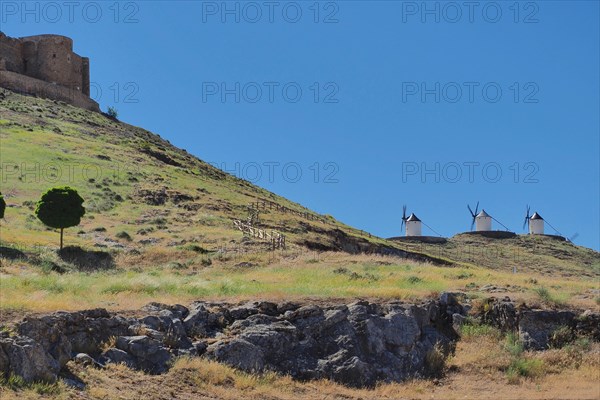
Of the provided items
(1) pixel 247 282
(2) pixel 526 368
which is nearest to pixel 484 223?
(1) pixel 247 282

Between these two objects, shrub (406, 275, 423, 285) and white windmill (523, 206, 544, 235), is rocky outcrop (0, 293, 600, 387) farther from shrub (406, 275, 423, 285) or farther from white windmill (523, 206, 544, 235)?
white windmill (523, 206, 544, 235)

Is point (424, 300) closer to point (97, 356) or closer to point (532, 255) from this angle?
point (97, 356)

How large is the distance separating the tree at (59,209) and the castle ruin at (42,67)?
45.1 m

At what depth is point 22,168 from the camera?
50.1 metres

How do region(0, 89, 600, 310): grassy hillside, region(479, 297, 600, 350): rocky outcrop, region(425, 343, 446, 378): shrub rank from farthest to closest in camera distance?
region(0, 89, 600, 310): grassy hillside, region(479, 297, 600, 350): rocky outcrop, region(425, 343, 446, 378): shrub

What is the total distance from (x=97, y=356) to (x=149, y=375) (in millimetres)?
1007

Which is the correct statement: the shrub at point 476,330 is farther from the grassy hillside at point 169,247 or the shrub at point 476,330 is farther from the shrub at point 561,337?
the grassy hillside at point 169,247

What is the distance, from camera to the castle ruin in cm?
7788

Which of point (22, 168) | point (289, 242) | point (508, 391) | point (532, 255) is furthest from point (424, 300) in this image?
point (532, 255)

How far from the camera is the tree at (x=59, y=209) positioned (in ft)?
117

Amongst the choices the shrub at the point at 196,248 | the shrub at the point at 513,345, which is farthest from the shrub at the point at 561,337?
the shrub at the point at 196,248

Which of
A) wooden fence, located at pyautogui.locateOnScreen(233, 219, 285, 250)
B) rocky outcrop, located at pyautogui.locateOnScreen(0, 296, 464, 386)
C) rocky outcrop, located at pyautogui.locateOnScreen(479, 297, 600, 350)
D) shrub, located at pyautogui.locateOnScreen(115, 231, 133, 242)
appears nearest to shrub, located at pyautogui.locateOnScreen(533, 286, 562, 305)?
rocky outcrop, located at pyautogui.locateOnScreen(479, 297, 600, 350)

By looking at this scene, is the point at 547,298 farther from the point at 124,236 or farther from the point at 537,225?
the point at 537,225

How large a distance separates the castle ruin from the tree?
45.1m
